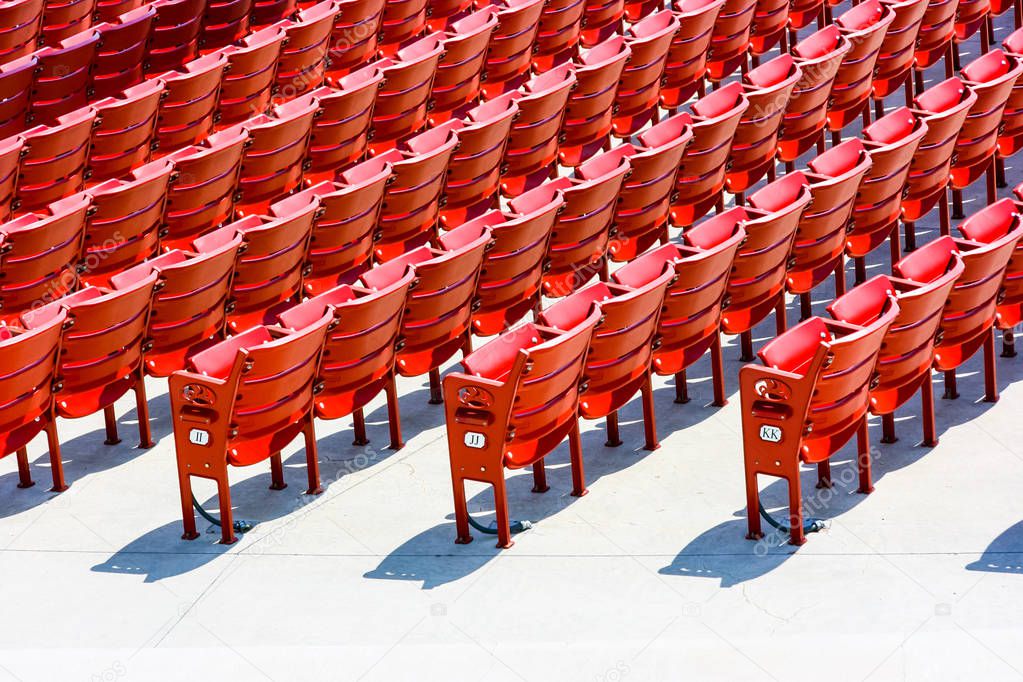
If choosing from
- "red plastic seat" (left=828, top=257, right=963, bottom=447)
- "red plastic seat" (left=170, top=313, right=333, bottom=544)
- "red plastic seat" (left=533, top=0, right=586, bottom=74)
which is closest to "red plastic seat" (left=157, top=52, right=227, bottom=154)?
"red plastic seat" (left=533, top=0, right=586, bottom=74)

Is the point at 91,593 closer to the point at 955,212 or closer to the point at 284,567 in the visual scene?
the point at 284,567

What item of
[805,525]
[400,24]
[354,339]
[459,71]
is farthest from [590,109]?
[805,525]

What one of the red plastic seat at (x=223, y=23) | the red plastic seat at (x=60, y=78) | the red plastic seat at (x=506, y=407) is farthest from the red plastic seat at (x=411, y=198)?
the red plastic seat at (x=223, y=23)

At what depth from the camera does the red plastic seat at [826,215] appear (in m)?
5.66

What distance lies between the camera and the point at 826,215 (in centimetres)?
569

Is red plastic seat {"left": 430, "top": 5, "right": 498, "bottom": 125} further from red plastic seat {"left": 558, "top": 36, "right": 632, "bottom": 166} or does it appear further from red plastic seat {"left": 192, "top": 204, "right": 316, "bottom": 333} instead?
red plastic seat {"left": 192, "top": 204, "right": 316, "bottom": 333}

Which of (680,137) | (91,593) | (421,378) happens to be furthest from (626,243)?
(91,593)

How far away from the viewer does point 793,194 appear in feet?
19.2

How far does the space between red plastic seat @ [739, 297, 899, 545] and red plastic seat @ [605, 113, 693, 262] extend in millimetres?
1412

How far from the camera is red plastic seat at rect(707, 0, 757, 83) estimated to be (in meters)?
7.75

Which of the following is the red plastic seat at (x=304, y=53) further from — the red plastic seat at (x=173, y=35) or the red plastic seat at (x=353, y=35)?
the red plastic seat at (x=173, y=35)

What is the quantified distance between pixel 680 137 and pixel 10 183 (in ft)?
8.44

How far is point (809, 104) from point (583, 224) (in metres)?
1.47

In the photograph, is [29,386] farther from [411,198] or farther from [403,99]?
[403,99]
